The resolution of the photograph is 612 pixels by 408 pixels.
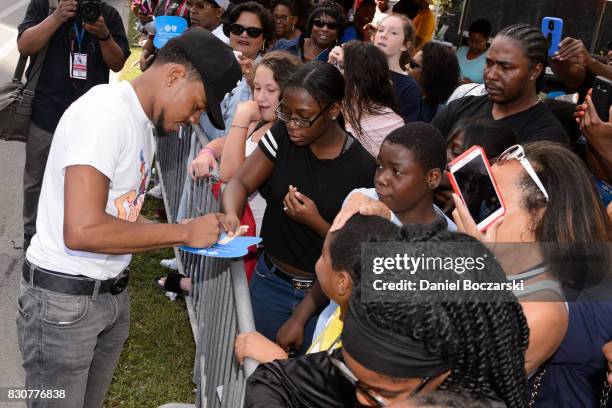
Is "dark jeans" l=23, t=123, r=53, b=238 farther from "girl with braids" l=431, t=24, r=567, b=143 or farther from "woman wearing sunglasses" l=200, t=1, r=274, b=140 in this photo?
"girl with braids" l=431, t=24, r=567, b=143

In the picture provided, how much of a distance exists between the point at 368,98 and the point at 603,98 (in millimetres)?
1390

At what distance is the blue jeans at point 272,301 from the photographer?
3.58m

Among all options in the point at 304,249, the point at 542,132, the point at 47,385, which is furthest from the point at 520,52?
the point at 47,385

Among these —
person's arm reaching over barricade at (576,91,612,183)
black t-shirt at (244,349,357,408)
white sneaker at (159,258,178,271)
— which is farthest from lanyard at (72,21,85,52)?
black t-shirt at (244,349,357,408)

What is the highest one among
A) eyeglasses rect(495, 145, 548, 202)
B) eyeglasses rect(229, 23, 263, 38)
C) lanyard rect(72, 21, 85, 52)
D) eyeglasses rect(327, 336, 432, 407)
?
eyeglasses rect(495, 145, 548, 202)

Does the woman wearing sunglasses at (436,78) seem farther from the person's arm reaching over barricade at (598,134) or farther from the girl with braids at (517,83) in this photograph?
the person's arm reaching over barricade at (598,134)

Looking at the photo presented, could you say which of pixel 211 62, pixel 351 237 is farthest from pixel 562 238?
pixel 211 62

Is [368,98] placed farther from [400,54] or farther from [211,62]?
[211,62]

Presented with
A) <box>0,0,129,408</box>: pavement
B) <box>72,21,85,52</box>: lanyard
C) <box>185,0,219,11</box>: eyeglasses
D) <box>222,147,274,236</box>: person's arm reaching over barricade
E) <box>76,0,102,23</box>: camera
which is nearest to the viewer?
<box>222,147,274,236</box>: person's arm reaching over barricade

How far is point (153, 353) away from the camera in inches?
195

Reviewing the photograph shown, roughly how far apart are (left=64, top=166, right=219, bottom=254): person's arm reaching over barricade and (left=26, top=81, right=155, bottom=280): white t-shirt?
5cm

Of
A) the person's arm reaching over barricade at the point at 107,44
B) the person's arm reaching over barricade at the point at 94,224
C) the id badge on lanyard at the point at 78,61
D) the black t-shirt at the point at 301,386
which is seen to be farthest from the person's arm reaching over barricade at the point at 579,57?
the black t-shirt at the point at 301,386

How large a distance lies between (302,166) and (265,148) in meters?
0.28

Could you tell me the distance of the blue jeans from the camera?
358 cm
